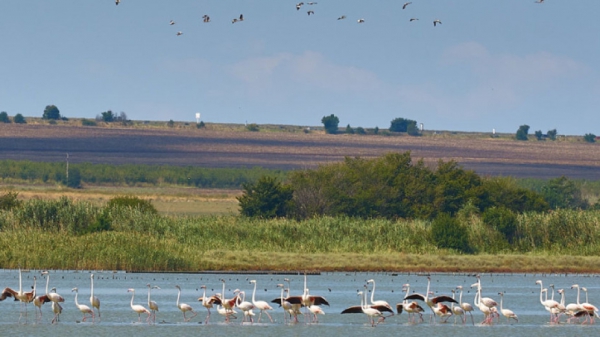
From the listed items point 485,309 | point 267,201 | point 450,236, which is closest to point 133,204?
point 267,201

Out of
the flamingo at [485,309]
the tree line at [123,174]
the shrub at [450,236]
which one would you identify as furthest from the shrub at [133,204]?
the tree line at [123,174]

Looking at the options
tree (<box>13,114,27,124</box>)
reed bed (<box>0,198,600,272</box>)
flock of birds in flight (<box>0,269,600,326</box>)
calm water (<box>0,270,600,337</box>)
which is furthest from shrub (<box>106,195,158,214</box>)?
tree (<box>13,114,27,124</box>)

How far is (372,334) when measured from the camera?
3338 centimetres

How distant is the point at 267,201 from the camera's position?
6994cm

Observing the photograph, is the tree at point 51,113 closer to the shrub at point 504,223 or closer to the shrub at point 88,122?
the shrub at point 88,122

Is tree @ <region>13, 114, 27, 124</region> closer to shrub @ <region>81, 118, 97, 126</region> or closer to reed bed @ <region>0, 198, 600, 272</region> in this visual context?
shrub @ <region>81, 118, 97, 126</region>

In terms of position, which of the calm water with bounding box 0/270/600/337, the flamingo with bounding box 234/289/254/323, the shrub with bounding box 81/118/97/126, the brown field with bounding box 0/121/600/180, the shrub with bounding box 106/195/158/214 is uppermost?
the shrub with bounding box 81/118/97/126

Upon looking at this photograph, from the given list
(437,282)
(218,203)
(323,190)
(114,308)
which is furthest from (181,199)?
(114,308)

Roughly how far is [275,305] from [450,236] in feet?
68.7

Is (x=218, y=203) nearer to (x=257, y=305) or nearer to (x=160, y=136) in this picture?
(x=160, y=136)

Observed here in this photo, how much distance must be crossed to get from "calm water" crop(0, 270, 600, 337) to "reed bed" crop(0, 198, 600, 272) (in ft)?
3.16

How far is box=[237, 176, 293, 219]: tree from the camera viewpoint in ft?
228

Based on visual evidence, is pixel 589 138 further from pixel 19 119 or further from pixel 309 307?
pixel 309 307

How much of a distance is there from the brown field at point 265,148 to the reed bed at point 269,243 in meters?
83.7
